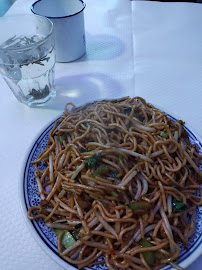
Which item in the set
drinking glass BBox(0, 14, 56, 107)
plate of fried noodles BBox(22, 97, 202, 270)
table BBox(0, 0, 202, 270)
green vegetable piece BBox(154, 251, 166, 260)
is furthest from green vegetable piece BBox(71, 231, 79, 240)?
drinking glass BBox(0, 14, 56, 107)

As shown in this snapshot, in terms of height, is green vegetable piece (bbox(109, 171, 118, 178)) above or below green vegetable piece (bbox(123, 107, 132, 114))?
below

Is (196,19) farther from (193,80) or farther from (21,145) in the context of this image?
(21,145)

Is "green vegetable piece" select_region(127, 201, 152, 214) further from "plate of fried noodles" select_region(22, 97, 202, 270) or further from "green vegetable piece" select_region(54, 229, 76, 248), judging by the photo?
"green vegetable piece" select_region(54, 229, 76, 248)

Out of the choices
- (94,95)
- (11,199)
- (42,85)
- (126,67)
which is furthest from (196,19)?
(11,199)

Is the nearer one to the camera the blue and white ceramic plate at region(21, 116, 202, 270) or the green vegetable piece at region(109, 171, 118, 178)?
the blue and white ceramic plate at region(21, 116, 202, 270)

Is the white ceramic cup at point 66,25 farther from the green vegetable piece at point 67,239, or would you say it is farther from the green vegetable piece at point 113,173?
the green vegetable piece at point 67,239

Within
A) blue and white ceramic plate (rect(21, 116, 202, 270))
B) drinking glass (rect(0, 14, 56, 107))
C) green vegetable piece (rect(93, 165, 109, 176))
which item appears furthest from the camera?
drinking glass (rect(0, 14, 56, 107))

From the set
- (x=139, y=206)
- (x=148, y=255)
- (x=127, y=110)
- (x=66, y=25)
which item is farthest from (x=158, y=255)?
(x=66, y=25)

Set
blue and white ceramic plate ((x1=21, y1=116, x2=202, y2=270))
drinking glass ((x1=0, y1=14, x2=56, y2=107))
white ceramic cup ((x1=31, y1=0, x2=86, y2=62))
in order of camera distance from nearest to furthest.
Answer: blue and white ceramic plate ((x1=21, y1=116, x2=202, y2=270)) → drinking glass ((x1=0, y1=14, x2=56, y2=107)) → white ceramic cup ((x1=31, y1=0, x2=86, y2=62))

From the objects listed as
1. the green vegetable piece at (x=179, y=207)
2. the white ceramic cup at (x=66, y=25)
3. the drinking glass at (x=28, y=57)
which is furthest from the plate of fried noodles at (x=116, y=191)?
the white ceramic cup at (x=66, y=25)
